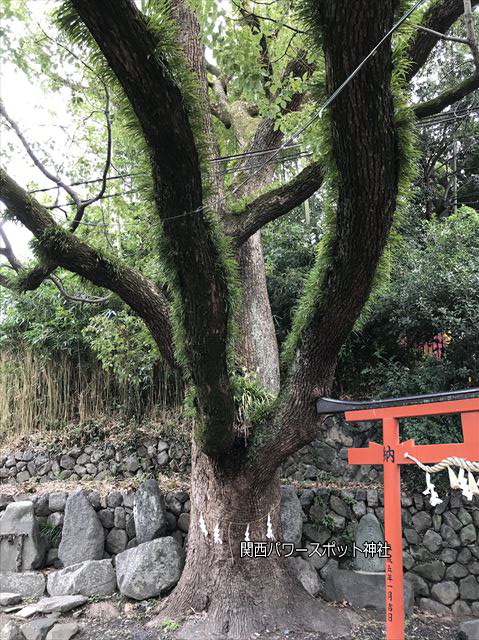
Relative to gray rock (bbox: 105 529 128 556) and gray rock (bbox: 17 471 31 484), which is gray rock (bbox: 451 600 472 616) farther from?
gray rock (bbox: 17 471 31 484)

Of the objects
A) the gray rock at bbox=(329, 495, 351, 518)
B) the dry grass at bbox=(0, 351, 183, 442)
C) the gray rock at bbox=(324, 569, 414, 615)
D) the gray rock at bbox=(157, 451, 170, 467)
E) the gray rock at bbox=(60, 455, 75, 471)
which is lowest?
the gray rock at bbox=(324, 569, 414, 615)

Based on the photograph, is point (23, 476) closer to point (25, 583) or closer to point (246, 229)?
point (25, 583)

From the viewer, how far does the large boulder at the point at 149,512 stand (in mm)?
5289

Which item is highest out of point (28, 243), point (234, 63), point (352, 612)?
point (234, 63)

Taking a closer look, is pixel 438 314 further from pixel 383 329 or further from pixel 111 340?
pixel 111 340

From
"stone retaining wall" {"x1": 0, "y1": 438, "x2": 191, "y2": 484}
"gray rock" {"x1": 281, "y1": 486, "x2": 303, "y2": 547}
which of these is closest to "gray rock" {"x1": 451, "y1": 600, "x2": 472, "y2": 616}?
"gray rock" {"x1": 281, "y1": 486, "x2": 303, "y2": 547}

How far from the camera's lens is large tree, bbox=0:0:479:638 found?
6.89ft

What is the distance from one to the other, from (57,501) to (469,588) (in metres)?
4.71

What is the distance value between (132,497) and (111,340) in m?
1.99

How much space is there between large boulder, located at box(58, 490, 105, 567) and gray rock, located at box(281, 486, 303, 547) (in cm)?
214

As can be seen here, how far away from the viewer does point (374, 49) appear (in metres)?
1.95

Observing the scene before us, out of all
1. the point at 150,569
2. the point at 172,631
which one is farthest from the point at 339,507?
the point at 172,631

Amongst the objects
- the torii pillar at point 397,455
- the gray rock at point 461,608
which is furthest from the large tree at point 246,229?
the gray rock at point 461,608

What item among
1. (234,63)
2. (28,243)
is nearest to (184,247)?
(28,243)
